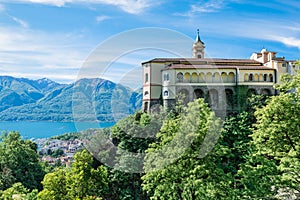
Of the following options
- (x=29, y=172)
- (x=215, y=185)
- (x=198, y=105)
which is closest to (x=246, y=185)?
(x=215, y=185)

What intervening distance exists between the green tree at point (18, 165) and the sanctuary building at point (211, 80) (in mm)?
14985

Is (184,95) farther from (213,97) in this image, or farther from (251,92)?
(251,92)

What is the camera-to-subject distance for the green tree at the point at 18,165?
121ft

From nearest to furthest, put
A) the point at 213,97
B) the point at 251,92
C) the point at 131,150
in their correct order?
the point at 131,150, the point at 213,97, the point at 251,92

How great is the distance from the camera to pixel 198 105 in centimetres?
1756

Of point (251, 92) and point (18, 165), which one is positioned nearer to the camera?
point (18, 165)

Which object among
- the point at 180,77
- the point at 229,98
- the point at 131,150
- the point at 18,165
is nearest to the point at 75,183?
the point at 131,150

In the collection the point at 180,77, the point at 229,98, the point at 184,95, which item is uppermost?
the point at 180,77

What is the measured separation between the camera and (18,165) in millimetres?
38375

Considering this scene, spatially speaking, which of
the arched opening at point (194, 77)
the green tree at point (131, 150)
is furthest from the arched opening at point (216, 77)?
the green tree at point (131, 150)

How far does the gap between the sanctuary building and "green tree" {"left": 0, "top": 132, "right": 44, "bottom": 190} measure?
15.0 m

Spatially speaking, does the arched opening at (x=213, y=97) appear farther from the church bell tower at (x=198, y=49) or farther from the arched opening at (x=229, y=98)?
the church bell tower at (x=198, y=49)

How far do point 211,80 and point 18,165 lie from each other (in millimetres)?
24874

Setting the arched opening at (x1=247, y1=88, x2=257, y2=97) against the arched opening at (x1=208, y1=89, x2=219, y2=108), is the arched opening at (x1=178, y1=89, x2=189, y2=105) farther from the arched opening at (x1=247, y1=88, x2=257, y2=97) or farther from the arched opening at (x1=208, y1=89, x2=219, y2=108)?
the arched opening at (x1=247, y1=88, x2=257, y2=97)
